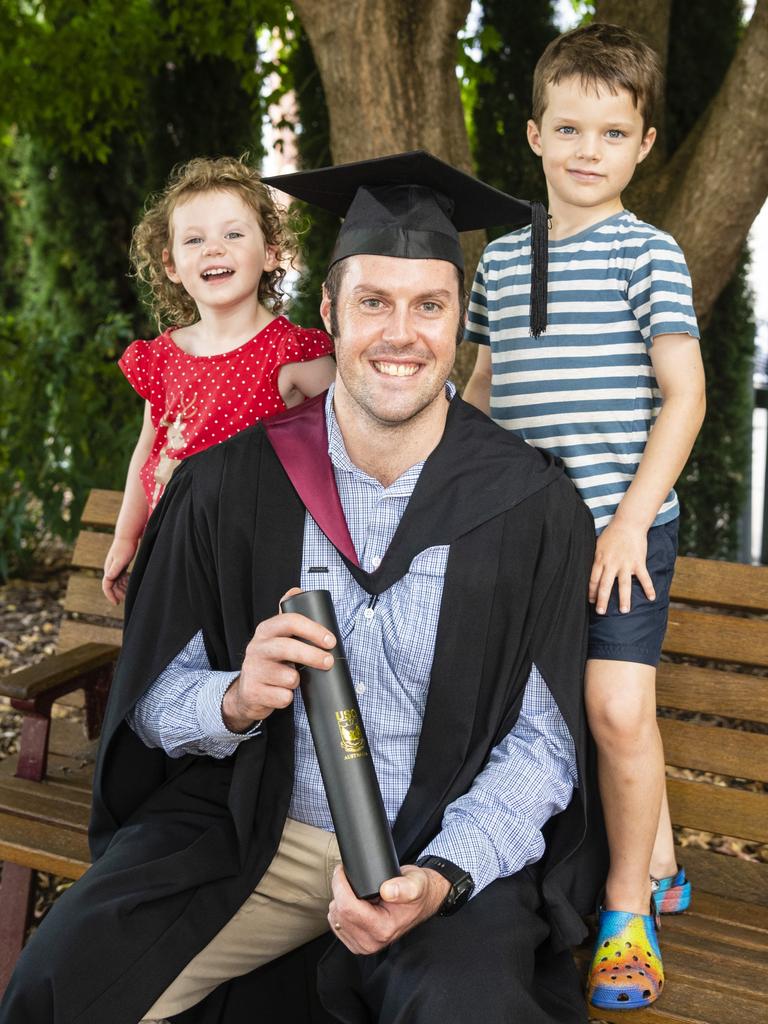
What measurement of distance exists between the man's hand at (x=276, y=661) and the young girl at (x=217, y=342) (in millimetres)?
1065

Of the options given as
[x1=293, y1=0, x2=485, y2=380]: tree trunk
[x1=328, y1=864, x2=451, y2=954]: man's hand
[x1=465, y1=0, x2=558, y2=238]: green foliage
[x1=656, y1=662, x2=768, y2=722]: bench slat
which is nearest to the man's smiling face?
[x1=328, y1=864, x2=451, y2=954]: man's hand

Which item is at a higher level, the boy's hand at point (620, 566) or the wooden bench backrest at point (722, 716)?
the boy's hand at point (620, 566)

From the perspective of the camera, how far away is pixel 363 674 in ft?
8.04

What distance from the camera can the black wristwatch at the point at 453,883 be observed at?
2184mm

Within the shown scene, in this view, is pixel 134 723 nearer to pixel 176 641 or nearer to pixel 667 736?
pixel 176 641

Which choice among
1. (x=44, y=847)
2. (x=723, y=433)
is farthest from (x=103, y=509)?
(x=723, y=433)

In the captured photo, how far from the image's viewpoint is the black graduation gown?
2.33 m

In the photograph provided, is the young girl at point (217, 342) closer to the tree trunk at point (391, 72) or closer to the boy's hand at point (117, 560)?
the boy's hand at point (117, 560)

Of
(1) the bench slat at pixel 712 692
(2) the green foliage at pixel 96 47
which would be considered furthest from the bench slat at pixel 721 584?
(2) the green foliage at pixel 96 47

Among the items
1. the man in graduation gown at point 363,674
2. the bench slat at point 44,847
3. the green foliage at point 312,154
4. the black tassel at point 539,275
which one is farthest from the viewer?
the green foliage at point 312,154

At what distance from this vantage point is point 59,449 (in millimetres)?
6320

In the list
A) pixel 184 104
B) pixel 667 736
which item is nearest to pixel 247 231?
pixel 667 736

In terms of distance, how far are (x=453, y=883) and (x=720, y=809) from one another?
108 cm

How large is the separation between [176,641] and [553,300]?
1.22 m
